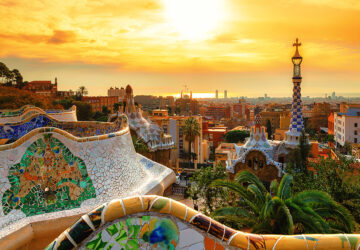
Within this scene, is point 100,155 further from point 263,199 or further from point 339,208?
point 339,208

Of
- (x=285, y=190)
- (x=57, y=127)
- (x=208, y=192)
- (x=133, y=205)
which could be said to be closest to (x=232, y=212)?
(x=285, y=190)

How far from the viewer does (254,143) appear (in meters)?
13.2

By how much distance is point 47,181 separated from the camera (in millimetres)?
5375

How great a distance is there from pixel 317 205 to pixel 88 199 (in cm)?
409

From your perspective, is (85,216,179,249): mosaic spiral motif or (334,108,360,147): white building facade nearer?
(85,216,179,249): mosaic spiral motif

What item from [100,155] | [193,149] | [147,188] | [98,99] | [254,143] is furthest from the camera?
[98,99]

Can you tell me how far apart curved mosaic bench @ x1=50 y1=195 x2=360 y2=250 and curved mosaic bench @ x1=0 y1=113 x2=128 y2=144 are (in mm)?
5627

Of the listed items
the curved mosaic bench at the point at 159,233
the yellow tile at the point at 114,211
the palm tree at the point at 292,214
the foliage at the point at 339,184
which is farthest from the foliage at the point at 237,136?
the yellow tile at the point at 114,211

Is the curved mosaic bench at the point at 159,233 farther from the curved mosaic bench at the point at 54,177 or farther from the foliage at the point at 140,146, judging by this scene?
the foliage at the point at 140,146

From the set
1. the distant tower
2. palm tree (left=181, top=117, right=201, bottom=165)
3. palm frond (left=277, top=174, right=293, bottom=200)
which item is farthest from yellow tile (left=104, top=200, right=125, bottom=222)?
palm tree (left=181, top=117, right=201, bottom=165)

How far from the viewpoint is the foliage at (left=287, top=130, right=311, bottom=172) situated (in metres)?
12.1

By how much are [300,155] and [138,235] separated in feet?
38.9

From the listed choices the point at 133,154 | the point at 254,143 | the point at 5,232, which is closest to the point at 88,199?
the point at 5,232

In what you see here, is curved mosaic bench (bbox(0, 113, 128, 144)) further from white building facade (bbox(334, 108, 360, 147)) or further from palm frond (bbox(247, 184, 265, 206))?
Answer: white building facade (bbox(334, 108, 360, 147))
